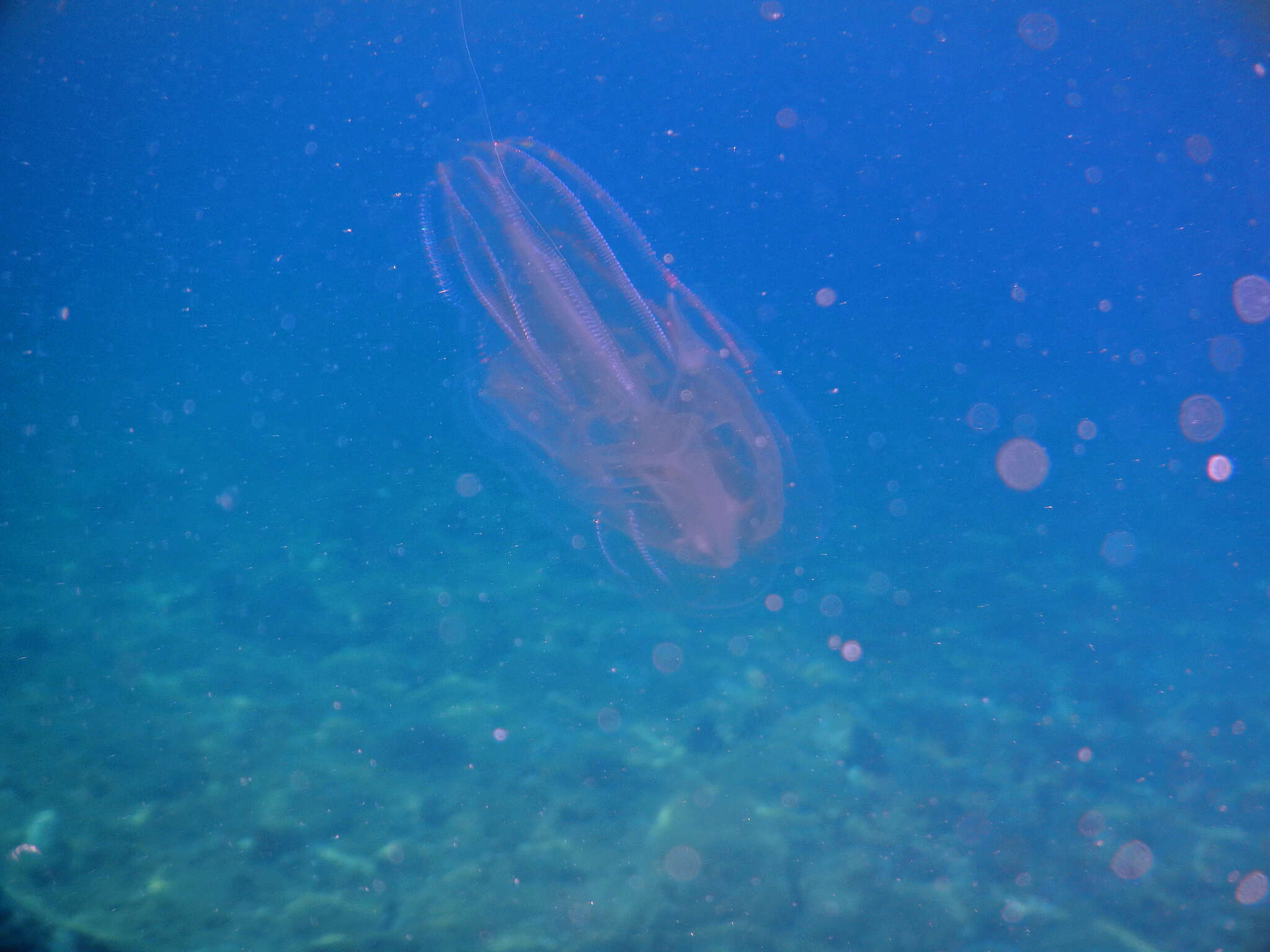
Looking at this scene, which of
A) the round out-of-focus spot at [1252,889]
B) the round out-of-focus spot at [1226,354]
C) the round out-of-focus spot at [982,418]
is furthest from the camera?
the round out-of-focus spot at [1226,354]

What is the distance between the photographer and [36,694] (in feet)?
16.3

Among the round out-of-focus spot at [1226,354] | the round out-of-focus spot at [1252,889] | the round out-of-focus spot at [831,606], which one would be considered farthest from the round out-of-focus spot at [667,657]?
the round out-of-focus spot at [1226,354]

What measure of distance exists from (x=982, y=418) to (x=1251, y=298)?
3535 mm

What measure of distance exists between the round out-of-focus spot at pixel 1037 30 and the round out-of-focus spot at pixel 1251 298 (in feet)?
11.6

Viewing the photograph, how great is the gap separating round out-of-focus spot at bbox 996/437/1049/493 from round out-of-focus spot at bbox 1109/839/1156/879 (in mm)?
3256

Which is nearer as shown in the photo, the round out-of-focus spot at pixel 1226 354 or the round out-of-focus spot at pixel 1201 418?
the round out-of-focus spot at pixel 1201 418

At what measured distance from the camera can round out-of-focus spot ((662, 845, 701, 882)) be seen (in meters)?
4.44

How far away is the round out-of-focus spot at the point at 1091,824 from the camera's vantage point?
4898 mm

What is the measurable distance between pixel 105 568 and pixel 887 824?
7432 mm

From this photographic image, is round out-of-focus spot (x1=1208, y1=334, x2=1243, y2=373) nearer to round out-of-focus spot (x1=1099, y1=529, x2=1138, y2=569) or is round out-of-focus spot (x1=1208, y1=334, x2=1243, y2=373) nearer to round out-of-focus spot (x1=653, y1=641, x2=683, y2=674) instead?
round out-of-focus spot (x1=1099, y1=529, x2=1138, y2=569)

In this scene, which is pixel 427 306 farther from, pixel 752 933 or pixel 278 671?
pixel 752 933

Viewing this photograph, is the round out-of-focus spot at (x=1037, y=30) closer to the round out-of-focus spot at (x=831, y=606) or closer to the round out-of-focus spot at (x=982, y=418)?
the round out-of-focus spot at (x=982, y=418)

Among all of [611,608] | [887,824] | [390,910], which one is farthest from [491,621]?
[887,824]

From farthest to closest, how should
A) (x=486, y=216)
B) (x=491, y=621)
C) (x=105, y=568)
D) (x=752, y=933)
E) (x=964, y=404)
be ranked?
(x=964, y=404)
(x=105, y=568)
(x=491, y=621)
(x=752, y=933)
(x=486, y=216)
